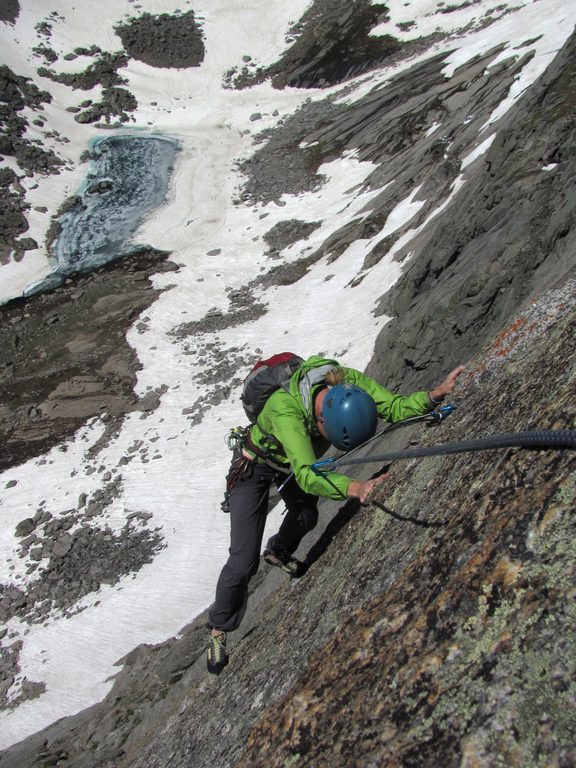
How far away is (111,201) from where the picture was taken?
4122cm

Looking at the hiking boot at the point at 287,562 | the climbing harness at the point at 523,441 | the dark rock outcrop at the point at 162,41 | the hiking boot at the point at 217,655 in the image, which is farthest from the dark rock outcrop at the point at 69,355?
the dark rock outcrop at the point at 162,41

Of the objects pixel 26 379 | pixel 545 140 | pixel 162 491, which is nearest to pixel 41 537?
pixel 162 491

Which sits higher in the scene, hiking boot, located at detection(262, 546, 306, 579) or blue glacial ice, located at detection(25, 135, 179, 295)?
blue glacial ice, located at detection(25, 135, 179, 295)

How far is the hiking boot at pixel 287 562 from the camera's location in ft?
22.3

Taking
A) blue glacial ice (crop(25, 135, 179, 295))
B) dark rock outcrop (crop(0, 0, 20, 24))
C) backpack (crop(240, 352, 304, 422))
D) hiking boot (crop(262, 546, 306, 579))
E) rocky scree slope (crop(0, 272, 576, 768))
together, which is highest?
dark rock outcrop (crop(0, 0, 20, 24))

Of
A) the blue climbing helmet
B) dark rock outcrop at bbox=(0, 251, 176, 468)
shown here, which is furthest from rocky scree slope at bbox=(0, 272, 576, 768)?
dark rock outcrop at bbox=(0, 251, 176, 468)

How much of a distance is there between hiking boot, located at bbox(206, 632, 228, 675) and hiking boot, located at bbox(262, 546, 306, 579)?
42.4 inches

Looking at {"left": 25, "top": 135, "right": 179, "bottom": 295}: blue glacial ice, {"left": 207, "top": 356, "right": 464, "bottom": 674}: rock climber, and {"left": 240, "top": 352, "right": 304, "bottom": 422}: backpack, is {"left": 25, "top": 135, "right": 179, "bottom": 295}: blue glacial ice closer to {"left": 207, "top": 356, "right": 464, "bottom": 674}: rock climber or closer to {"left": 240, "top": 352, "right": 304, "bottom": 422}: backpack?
{"left": 207, "top": 356, "right": 464, "bottom": 674}: rock climber

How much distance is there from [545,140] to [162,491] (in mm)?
14323

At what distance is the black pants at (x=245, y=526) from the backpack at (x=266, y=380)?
39.1 inches

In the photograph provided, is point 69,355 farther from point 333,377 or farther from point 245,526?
point 333,377

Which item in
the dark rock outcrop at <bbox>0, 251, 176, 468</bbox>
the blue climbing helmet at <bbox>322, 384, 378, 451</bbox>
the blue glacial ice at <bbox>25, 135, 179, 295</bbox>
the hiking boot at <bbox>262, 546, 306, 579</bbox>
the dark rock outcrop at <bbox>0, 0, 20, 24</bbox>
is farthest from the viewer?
the dark rock outcrop at <bbox>0, 0, 20, 24</bbox>

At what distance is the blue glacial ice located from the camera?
1388 inches

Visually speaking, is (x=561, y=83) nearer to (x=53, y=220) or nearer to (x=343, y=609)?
(x=343, y=609)
